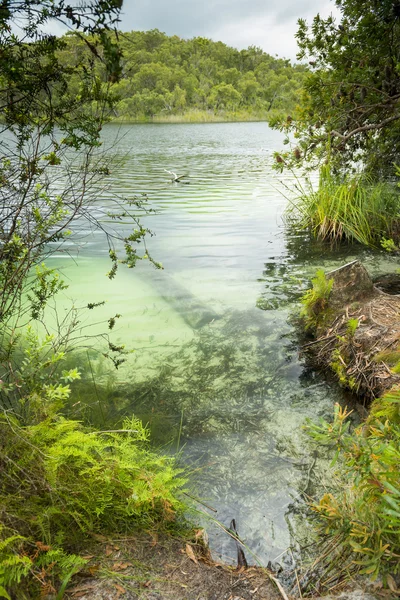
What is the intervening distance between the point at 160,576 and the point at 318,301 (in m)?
3.58

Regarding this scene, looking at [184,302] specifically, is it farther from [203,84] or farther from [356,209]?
[203,84]

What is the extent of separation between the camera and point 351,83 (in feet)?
21.6

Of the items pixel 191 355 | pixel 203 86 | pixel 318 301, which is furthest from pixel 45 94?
pixel 203 86

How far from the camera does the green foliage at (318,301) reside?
184 inches

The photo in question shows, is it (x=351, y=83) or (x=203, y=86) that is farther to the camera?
(x=203, y=86)

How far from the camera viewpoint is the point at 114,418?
11.8 ft

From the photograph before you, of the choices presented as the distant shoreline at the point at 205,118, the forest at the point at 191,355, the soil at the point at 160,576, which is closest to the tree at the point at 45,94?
the forest at the point at 191,355

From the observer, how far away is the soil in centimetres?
174

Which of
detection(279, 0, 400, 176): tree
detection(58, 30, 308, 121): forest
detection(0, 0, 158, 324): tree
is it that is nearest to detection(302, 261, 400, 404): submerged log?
detection(0, 0, 158, 324): tree

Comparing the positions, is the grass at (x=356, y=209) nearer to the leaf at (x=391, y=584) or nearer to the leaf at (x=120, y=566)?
the leaf at (x=391, y=584)

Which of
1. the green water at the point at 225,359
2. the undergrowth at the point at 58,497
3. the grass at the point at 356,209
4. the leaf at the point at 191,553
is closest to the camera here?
the undergrowth at the point at 58,497

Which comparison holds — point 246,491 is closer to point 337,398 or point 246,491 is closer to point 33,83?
point 337,398

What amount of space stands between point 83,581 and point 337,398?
2.75 metres

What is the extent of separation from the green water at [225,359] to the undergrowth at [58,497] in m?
0.58
